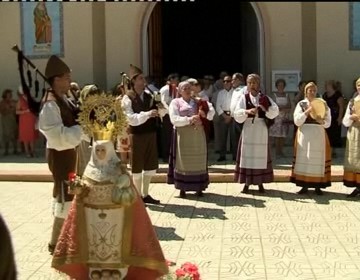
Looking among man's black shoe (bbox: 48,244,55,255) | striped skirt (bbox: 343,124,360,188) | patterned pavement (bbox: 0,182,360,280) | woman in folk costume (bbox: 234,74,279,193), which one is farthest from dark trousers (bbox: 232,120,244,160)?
Result: man's black shoe (bbox: 48,244,55,255)

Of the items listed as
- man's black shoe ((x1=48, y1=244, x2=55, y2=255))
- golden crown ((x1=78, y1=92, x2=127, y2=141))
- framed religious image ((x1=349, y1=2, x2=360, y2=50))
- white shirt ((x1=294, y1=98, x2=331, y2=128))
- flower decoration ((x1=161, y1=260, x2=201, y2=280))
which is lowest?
man's black shoe ((x1=48, y1=244, x2=55, y2=255))

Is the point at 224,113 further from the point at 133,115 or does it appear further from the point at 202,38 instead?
the point at 202,38

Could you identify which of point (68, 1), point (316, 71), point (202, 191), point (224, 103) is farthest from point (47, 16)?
point (202, 191)

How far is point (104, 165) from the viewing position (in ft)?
17.1

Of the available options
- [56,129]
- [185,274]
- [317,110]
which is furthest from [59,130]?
[317,110]

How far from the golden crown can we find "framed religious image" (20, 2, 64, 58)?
9.89m

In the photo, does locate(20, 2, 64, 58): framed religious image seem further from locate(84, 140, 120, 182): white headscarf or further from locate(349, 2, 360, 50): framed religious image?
locate(84, 140, 120, 182): white headscarf

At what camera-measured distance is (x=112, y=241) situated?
514cm

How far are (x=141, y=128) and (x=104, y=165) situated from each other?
371 centimetres

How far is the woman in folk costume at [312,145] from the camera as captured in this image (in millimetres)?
9703

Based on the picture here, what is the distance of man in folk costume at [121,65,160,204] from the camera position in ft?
28.5

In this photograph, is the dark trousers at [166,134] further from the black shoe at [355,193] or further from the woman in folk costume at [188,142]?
the black shoe at [355,193]

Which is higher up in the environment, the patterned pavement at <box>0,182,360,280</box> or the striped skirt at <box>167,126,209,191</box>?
the striped skirt at <box>167,126,209,191</box>

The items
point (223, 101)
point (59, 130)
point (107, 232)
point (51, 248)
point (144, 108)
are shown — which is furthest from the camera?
point (223, 101)
